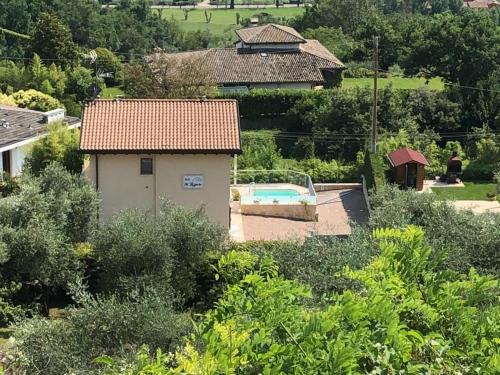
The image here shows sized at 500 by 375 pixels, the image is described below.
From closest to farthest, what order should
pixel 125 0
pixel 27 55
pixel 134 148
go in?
pixel 134 148 < pixel 27 55 < pixel 125 0

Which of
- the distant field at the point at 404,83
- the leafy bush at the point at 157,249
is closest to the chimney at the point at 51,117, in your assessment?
the leafy bush at the point at 157,249

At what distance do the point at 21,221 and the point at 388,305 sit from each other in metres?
12.9

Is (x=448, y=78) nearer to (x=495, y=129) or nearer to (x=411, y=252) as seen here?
(x=495, y=129)

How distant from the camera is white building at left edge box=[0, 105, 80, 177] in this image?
28.4 metres

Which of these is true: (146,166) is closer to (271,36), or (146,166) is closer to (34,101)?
(34,101)

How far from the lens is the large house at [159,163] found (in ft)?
78.5

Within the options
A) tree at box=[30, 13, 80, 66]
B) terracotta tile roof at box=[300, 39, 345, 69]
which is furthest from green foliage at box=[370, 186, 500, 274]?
tree at box=[30, 13, 80, 66]

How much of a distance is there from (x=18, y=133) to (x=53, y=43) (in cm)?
Result: 2359

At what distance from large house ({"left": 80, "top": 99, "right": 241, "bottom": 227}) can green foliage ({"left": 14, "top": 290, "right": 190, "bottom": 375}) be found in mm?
10326

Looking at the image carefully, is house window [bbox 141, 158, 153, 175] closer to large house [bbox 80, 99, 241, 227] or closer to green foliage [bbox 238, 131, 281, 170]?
large house [bbox 80, 99, 241, 227]

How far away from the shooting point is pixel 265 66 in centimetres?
5009

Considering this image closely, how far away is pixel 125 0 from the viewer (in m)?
79.2

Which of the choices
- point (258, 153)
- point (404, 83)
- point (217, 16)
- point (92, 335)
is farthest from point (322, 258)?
point (217, 16)

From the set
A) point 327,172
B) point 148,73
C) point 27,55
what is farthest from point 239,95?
point 27,55
